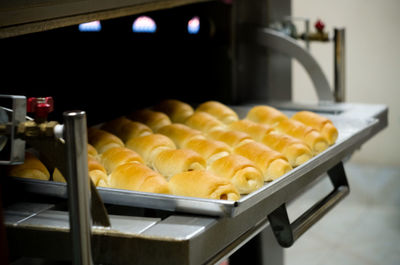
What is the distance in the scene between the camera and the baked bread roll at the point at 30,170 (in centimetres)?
125

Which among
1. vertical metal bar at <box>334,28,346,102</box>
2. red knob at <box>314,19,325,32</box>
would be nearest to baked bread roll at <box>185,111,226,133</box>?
vertical metal bar at <box>334,28,346,102</box>

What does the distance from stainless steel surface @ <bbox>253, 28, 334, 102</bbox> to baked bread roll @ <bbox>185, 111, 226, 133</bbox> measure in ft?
1.76

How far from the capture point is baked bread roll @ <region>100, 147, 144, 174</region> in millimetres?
1402

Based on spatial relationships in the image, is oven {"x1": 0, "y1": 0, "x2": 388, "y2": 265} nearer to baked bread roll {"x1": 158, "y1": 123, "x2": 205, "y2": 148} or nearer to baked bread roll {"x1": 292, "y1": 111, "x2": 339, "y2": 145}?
baked bread roll {"x1": 292, "y1": 111, "x2": 339, "y2": 145}

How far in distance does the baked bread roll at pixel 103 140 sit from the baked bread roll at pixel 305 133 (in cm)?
48

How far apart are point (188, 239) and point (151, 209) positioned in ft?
0.83

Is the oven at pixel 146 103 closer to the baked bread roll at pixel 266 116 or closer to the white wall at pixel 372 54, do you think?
the baked bread roll at pixel 266 116

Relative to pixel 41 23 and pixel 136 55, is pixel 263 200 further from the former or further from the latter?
pixel 136 55

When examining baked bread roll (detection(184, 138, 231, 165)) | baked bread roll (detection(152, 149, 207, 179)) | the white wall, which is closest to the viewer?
baked bread roll (detection(152, 149, 207, 179))

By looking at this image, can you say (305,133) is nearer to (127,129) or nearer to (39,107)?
(127,129)

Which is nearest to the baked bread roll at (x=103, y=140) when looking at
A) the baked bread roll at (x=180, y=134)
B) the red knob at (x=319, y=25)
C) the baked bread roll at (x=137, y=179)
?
the baked bread roll at (x=180, y=134)

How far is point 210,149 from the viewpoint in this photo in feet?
4.91

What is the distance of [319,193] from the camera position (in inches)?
209

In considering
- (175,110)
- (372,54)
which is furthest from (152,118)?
(372,54)
